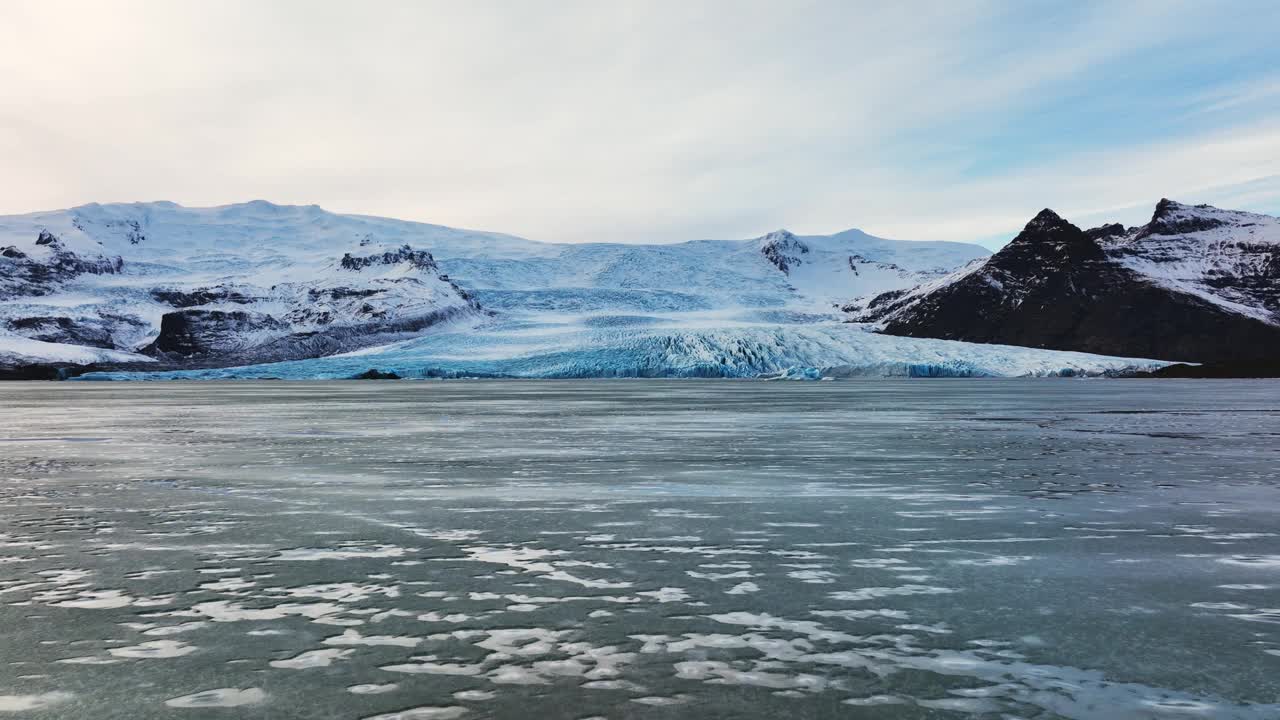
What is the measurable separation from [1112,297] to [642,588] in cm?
18734

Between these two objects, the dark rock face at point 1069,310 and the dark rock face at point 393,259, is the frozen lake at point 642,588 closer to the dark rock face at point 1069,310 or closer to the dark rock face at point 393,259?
the dark rock face at point 393,259

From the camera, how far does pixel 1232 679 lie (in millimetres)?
4574

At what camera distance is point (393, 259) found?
615 feet

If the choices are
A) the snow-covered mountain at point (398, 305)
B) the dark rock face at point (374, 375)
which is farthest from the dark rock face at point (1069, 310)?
the dark rock face at point (374, 375)

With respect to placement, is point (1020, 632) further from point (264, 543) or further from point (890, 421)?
point (890, 421)

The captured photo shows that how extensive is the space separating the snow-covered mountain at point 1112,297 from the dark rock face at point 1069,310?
17 centimetres

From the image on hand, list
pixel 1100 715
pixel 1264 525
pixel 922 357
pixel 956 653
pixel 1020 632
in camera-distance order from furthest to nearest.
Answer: pixel 922 357 → pixel 1264 525 → pixel 1020 632 → pixel 956 653 → pixel 1100 715

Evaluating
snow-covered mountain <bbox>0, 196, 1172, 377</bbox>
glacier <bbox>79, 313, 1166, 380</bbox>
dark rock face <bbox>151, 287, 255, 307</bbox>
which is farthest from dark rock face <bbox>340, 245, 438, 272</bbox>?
glacier <bbox>79, 313, 1166, 380</bbox>

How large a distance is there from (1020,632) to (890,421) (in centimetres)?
1984

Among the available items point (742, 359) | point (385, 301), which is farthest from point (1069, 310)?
point (742, 359)

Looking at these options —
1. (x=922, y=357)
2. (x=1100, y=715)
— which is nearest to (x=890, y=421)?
(x=1100, y=715)

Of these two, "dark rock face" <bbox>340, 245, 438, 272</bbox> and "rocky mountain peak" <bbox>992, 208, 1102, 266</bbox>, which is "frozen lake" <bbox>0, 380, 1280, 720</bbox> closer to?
"dark rock face" <bbox>340, 245, 438, 272</bbox>

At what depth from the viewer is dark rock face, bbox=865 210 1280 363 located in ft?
543

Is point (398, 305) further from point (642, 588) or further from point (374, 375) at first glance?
point (642, 588)
